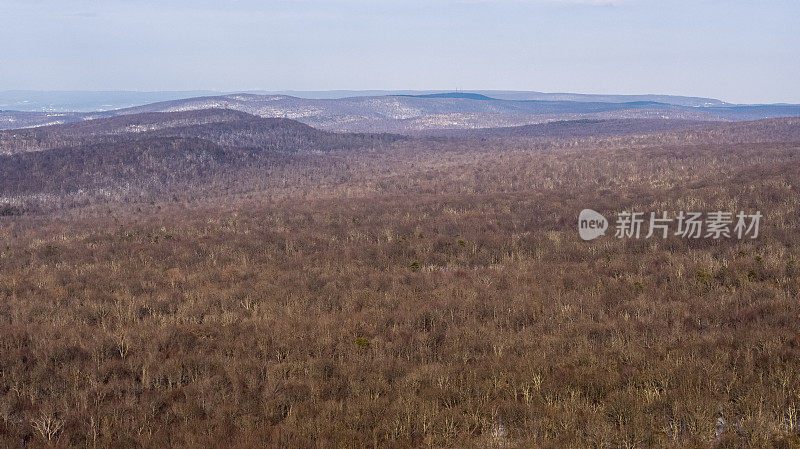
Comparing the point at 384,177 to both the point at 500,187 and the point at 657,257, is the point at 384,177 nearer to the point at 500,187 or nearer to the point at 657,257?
the point at 500,187

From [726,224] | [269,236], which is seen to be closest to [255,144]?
[269,236]

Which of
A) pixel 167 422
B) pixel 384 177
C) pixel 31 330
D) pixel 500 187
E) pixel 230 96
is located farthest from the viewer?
pixel 230 96

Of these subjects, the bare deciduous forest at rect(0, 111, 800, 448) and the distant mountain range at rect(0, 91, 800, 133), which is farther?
the distant mountain range at rect(0, 91, 800, 133)

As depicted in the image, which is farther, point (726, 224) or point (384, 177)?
point (384, 177)

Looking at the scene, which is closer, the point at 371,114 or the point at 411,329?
the point at 411,329

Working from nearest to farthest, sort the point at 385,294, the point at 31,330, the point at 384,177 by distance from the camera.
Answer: the point at 31,330 < the point at 385,294 < the point at 384,177

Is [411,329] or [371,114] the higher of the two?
[371,114]

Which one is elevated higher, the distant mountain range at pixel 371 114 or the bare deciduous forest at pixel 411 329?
the distant mountain range at pixel 371 114

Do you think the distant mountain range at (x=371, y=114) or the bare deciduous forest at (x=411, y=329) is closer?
the bare deciduous forest at (x=411, y=329)
